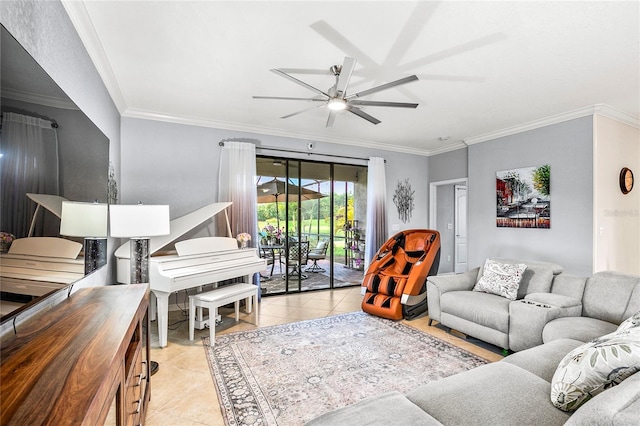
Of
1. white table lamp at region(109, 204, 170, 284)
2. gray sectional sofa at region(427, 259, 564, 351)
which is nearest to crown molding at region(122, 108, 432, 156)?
white table lamp at region(109, 204, 170, 284)

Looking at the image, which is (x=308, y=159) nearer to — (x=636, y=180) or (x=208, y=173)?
(x=208, y=173)

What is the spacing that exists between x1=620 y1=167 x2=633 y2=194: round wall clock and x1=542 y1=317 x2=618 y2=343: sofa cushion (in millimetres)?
2709

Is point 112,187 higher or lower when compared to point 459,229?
higher

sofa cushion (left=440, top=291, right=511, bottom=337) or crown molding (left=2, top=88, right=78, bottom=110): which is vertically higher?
crown molding (left=2, top=88, right=78, bottom=110)

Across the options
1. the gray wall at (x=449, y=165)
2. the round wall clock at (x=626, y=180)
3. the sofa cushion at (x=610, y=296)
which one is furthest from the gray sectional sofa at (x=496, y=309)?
the gray wall at (x=449, y=165)

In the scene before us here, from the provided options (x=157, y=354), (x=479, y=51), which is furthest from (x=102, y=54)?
(x=479, y=51)

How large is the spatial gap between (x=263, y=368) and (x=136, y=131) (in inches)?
132

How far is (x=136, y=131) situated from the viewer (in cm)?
404

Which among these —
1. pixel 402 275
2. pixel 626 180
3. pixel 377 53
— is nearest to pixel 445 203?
pixel 626 180

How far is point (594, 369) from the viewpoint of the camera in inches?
46.3

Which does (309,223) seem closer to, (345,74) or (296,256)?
(296,256)

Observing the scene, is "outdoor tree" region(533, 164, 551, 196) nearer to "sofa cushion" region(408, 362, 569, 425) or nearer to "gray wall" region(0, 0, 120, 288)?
"sofa cushion" region(408, 362, 569, 425)

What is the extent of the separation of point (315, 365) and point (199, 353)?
110cm

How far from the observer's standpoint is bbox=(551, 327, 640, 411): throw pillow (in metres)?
1.12
